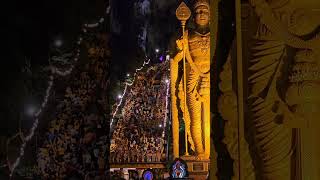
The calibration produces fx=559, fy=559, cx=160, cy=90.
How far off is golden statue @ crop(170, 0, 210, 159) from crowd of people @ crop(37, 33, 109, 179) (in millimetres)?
1485

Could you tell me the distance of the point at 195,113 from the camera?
21.6ft

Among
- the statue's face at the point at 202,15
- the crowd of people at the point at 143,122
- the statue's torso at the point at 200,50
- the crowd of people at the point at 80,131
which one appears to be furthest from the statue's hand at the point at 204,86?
the crowd of people at the point at 80,131

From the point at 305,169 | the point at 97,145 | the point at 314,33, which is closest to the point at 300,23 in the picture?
the point at 314,33

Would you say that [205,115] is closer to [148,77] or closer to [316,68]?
[148,77]

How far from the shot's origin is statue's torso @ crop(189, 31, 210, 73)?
6.57 m

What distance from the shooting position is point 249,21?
8.81 feet

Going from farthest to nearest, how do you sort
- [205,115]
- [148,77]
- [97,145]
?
[148,77]
[205,115]
[97,145]

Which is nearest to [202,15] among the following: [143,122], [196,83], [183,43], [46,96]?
[183,43]

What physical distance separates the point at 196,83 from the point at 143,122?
135 cm

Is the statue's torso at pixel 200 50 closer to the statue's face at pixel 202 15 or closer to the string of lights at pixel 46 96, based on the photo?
the statue's face at pixel 202 15

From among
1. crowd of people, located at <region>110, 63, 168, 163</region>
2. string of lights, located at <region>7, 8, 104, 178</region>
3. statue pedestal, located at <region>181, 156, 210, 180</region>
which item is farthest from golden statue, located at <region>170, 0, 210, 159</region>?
string of lights, located at <region>7, 8, 104, 178</region>

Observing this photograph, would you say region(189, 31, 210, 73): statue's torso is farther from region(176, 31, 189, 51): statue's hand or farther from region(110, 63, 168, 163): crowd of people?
region(110, 63, 168, 163): crowd of people

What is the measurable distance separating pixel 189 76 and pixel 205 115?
1.65 ft

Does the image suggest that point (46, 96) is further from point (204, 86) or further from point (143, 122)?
point (143, 122)
